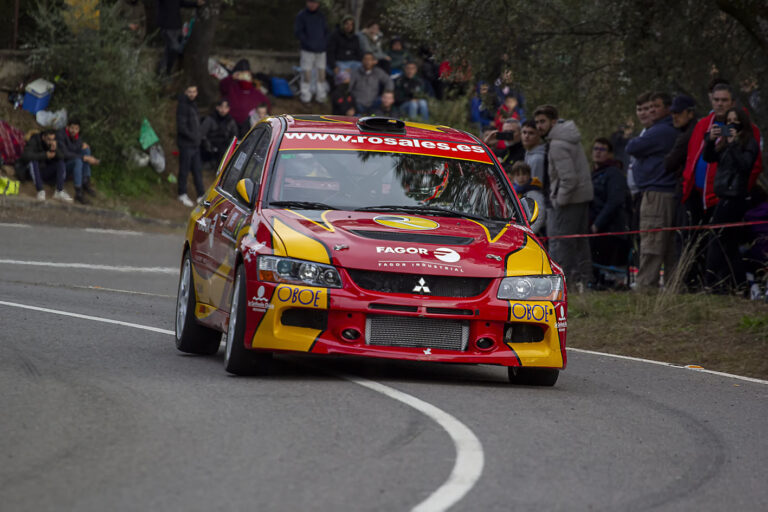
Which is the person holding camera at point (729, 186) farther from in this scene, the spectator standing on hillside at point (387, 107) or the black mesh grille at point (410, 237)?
the spectator standing on hillside at point (387, 107)

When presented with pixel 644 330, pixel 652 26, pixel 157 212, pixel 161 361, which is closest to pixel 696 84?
pixel 652 26

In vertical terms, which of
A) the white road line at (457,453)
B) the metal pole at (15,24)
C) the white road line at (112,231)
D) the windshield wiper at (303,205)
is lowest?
the white road line at (112,231)

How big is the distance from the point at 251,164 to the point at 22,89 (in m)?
18.3

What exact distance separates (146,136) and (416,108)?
560cm

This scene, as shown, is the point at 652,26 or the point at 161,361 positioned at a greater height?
the point at 652,26

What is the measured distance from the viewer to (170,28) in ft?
96.7

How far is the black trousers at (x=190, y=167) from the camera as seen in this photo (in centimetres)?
2870

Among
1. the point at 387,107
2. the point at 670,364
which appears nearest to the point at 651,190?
the point at 670,364

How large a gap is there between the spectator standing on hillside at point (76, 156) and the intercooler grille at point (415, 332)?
17913 mm

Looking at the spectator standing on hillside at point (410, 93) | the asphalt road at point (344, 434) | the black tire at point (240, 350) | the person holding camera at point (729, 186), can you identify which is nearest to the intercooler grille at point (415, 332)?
the asphalt road at point (344, 434)

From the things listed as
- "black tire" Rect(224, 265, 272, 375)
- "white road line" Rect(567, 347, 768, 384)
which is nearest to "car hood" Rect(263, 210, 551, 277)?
"black tire" Rect(224, 265, 272, 375)

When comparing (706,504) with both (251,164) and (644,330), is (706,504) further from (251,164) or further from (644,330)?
(644,330)

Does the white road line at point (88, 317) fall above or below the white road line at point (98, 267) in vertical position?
above

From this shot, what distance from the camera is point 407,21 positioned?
18656 millimetres
